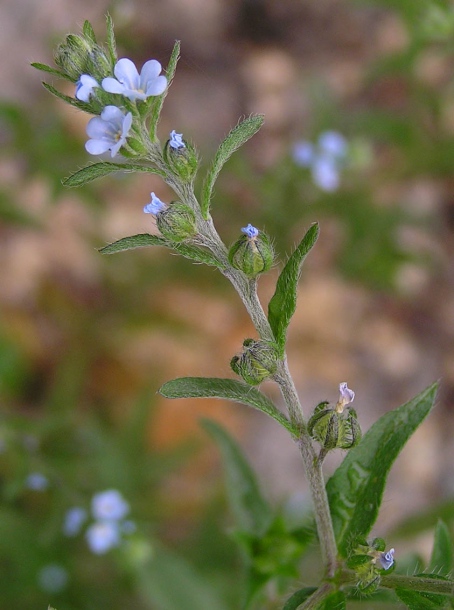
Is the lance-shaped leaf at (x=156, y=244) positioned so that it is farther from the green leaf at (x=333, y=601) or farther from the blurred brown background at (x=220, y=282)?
the blurred brown background at (x=220, y=282)

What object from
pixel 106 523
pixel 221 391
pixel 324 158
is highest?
pixel 324 158

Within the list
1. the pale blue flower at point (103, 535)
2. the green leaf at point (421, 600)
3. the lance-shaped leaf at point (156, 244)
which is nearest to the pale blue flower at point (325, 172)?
the pale blue flower at point (103, 535)

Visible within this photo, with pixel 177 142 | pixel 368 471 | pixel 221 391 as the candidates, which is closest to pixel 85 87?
pixel 177 142

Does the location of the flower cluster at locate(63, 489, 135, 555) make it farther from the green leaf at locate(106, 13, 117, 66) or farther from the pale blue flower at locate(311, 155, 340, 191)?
the green leaf at locate(106, 13, 117, 66)

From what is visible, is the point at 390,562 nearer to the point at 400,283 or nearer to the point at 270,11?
the point at 400,283

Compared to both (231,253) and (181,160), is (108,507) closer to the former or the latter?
(231,253)
